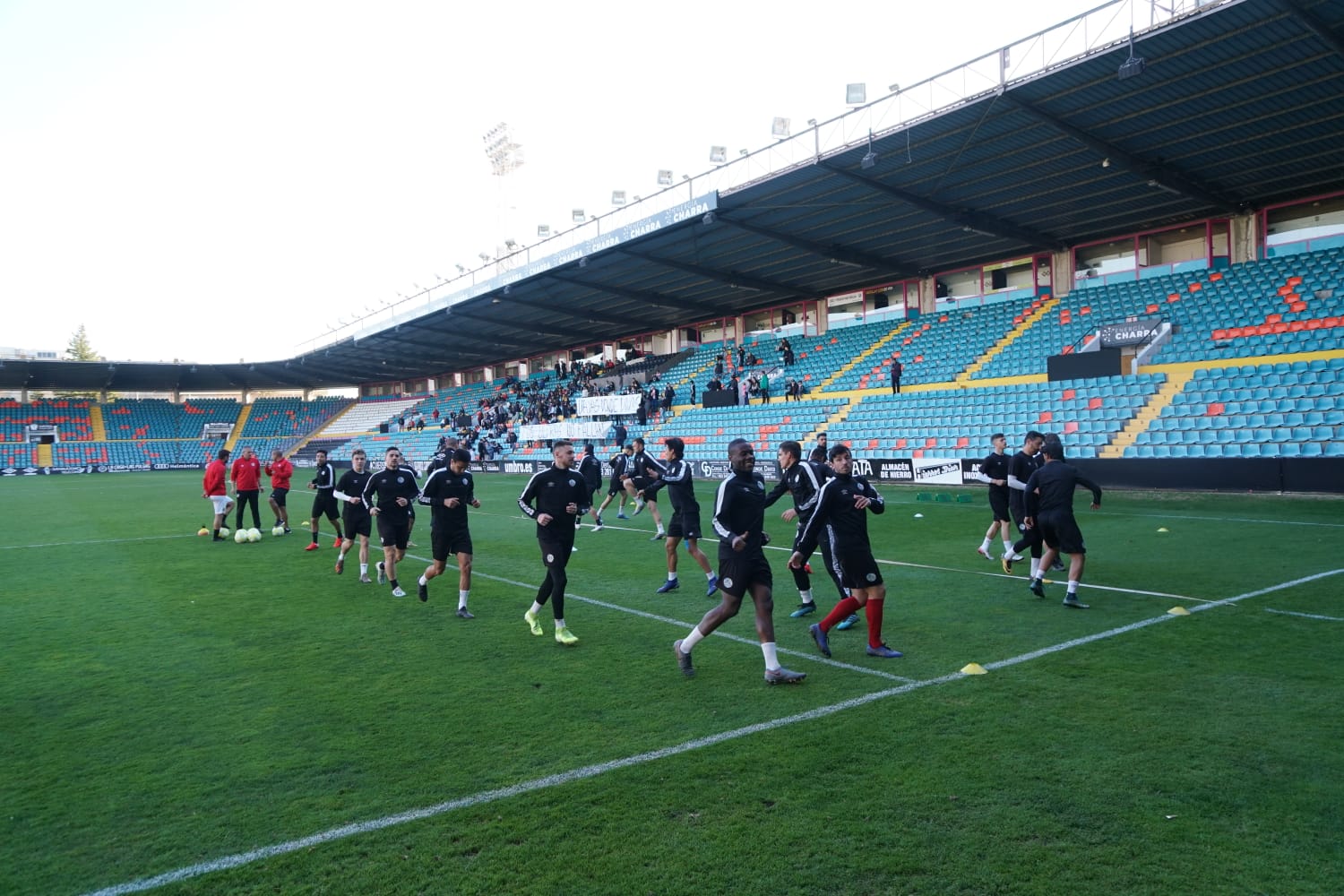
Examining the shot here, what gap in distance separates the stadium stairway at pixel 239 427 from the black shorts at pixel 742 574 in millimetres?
72688

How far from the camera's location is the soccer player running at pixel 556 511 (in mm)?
8094

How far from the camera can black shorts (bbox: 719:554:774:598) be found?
659 cm

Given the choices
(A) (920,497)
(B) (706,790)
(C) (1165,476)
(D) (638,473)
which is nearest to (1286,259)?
(C) (1165,476)

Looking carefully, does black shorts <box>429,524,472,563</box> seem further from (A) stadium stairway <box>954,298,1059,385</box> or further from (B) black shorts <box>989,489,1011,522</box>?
(A) stadium stairway <box>954,298,1059,385</box>

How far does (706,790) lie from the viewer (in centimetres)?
458

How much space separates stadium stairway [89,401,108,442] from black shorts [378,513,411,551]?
6923cm

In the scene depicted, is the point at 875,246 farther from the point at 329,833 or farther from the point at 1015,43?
the point at 329,833

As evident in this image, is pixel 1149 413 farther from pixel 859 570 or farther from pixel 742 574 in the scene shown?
pixel 742 574

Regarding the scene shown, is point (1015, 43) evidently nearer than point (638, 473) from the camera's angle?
No

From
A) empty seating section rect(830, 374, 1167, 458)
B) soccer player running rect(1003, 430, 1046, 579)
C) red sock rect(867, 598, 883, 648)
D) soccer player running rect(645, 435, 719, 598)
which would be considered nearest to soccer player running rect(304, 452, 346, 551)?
soccer player running rect(645, 435, 719, 598)

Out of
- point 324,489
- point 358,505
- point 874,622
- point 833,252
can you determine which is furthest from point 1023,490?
point 833,252

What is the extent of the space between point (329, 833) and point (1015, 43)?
68.2ft

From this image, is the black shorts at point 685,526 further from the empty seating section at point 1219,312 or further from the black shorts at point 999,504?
the empty seating section at point 1219,312

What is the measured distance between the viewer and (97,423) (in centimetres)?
6750
